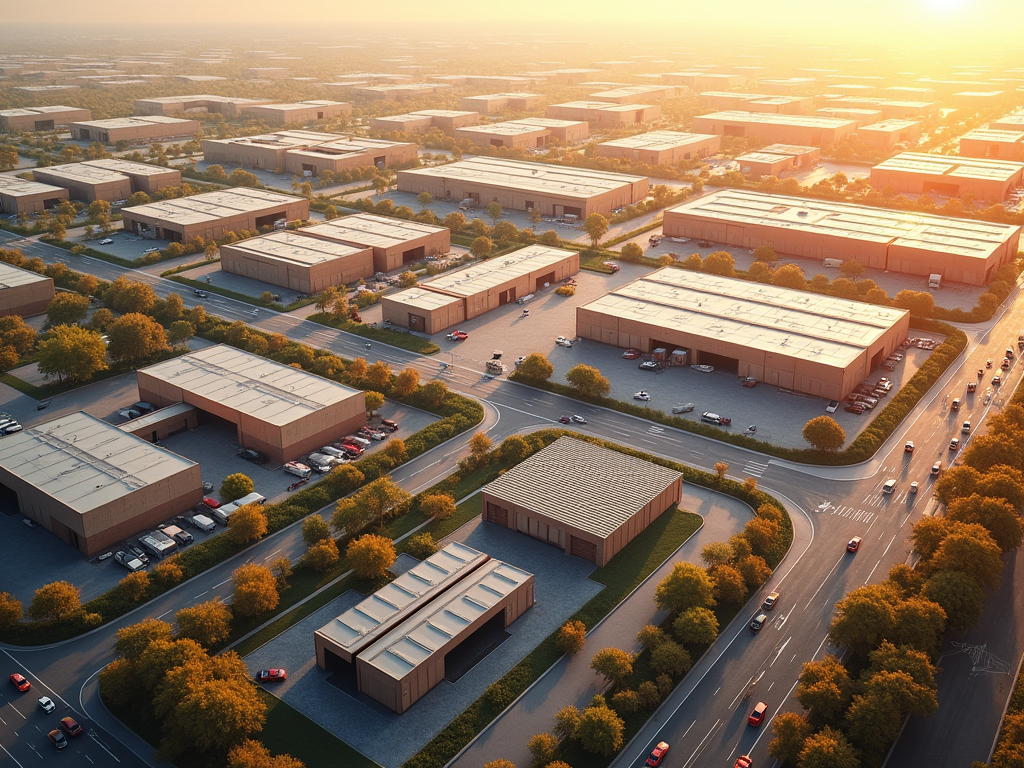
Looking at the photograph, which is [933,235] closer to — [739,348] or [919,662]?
[739,348]

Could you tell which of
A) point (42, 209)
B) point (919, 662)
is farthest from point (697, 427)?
point (42, 209)

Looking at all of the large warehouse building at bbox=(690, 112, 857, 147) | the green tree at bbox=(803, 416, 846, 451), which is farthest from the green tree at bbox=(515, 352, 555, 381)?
the large warehouse building at bbox=(690, 112, 857, 147)

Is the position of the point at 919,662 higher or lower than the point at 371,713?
higher

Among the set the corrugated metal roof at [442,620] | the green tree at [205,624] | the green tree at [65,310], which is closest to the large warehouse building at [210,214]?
the green tree at [65,310]

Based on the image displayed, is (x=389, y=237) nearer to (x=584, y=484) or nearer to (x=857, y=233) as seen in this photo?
(x=584, y=484)

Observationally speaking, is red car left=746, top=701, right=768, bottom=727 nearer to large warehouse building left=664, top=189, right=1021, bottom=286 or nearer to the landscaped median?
the landscaped median

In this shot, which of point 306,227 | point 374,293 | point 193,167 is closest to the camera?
point 374,293

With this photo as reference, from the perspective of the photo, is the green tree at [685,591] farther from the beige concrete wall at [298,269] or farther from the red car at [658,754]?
the beige concrete wall at [298,269]
